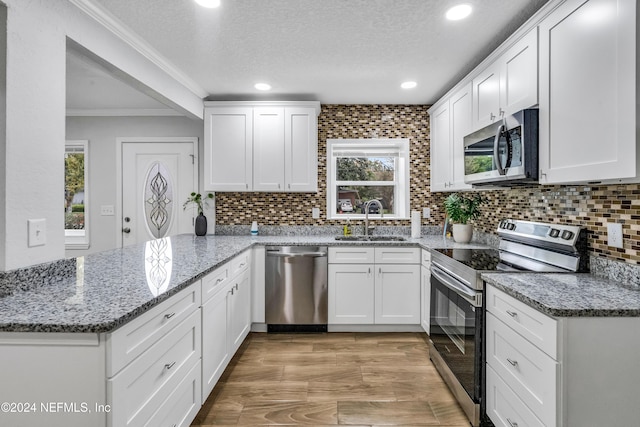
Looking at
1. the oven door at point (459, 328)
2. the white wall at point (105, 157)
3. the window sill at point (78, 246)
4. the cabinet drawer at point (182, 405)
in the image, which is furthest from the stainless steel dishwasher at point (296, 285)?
the window sill at point (78, 246)

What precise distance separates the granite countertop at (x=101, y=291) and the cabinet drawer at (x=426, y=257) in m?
1.63

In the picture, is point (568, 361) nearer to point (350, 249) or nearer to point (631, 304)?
point (631, 304)

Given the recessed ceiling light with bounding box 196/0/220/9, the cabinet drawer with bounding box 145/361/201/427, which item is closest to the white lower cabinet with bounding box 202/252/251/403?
the cabinet drawer with bounding box 145/361/201/427

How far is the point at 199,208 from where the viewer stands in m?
4.00

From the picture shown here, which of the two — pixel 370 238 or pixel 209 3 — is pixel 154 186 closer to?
pixel 370 238

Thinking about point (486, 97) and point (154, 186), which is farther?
point (154, 186)

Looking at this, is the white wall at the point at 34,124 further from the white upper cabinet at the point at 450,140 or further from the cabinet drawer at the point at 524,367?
the white upper cabinet at the point at 450,140

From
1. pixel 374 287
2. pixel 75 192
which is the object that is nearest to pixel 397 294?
pixel 374 287

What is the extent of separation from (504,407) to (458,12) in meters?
2.12

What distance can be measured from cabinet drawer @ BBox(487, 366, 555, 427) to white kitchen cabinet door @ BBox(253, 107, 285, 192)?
2.51m

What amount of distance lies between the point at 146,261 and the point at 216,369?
81 centimetres

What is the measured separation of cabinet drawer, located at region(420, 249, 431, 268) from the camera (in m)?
3.10

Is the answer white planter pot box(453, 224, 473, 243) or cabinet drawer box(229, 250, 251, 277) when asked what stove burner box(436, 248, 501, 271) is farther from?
cabinet drawer box(229, 250, 251, 277)

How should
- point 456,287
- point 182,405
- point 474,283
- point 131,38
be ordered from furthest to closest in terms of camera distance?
point 131,38 → point 456,287 → point 474,283 → point 182,405
